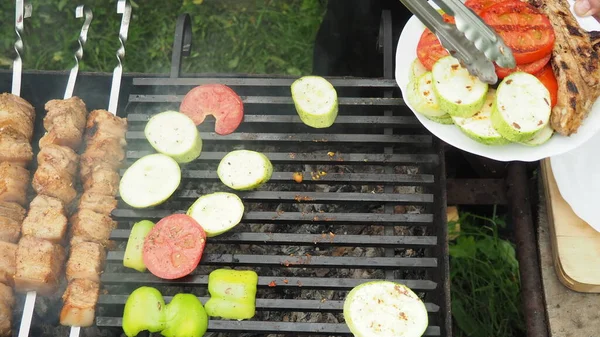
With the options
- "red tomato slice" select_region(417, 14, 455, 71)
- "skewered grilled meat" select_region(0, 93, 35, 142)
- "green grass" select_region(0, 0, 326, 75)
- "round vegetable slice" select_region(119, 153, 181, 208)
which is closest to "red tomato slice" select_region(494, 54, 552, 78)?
"red tomato slice" select_region(417, 14, 455, 71)

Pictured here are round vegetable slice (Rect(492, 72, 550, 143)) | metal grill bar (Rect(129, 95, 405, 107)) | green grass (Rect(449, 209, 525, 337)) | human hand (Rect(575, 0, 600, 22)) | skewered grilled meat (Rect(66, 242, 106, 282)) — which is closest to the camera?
round vegetable slice (Rect(492, 72, 550, 143))

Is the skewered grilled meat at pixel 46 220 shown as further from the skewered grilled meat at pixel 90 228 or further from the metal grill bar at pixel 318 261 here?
the metal grill bar at pixel 318 261

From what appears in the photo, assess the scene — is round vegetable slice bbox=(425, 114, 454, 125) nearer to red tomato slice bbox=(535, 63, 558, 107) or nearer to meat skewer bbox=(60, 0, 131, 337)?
red tomato slice bbox=(535, 63, 558, 107)

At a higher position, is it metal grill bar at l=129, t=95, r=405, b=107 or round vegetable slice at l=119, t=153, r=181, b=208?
metal grill bar at l=129, t=95, r=405, b=107

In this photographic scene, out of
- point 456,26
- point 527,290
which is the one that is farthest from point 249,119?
point 527,290

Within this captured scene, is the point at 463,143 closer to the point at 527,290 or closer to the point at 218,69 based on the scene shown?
the point at 527,290

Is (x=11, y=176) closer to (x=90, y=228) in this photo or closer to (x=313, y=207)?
(x=90, y=228)
